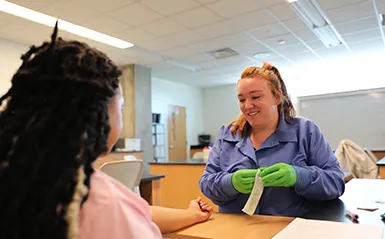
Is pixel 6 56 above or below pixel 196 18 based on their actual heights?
below

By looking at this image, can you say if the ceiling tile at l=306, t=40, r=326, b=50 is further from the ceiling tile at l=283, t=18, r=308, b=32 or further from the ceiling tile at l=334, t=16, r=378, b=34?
the ceiling tile at l=283, t=18, r=308, b=32

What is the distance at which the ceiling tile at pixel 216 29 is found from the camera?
13.8ft

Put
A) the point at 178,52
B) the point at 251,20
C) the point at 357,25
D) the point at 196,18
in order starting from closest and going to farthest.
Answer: the point at 196,18, the point at 251,20, the point at 357,25, the point at 178,52

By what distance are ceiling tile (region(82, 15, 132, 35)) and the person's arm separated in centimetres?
329

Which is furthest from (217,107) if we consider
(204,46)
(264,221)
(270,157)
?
(264,221)

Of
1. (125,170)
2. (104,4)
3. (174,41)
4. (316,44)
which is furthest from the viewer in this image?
(316,44)

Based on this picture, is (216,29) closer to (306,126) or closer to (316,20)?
(316,20)

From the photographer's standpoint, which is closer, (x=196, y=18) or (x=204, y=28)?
(x=196, y=18)

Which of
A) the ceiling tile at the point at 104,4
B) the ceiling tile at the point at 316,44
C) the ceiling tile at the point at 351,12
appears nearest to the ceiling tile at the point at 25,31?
the ceiling tile at the point at 104,4

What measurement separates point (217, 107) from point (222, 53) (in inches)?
131

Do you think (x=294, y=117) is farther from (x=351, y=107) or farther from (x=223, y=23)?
(x=351, y=107)

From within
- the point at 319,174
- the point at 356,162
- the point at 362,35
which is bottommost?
the point at 356,162

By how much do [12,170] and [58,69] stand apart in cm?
16

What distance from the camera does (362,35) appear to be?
4.86 metres
